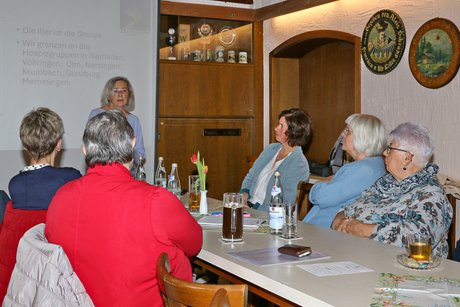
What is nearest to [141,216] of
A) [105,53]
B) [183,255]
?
[183,255]

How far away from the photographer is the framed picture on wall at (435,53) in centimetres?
443

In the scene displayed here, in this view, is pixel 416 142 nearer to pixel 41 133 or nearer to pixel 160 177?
pixel 160 177

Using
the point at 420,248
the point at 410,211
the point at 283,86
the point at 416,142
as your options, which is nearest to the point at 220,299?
the point at 420,248

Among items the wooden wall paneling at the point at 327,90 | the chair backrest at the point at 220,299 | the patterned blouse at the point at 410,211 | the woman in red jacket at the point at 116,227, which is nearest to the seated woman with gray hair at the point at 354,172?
the patterned blouse at the point at 410,211

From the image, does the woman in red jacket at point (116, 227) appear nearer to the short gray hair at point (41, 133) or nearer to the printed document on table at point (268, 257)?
the printed document on table at point (268, 257)

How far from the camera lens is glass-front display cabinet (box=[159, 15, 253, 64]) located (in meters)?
6.44

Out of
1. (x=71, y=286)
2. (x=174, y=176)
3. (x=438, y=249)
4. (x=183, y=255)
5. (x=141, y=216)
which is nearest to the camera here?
(x=71, y=286)

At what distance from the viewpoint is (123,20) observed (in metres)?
6.05

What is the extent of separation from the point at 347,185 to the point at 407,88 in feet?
6.72

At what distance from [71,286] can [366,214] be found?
1.57 m

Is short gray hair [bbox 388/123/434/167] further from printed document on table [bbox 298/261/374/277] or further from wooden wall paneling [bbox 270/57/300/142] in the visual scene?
wooden wall paneling [bbox 270/57/300/142]

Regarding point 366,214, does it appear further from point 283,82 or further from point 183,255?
point 283,82

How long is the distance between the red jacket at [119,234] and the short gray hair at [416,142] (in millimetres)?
1234

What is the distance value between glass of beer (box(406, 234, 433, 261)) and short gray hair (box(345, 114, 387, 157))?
1.13 m
